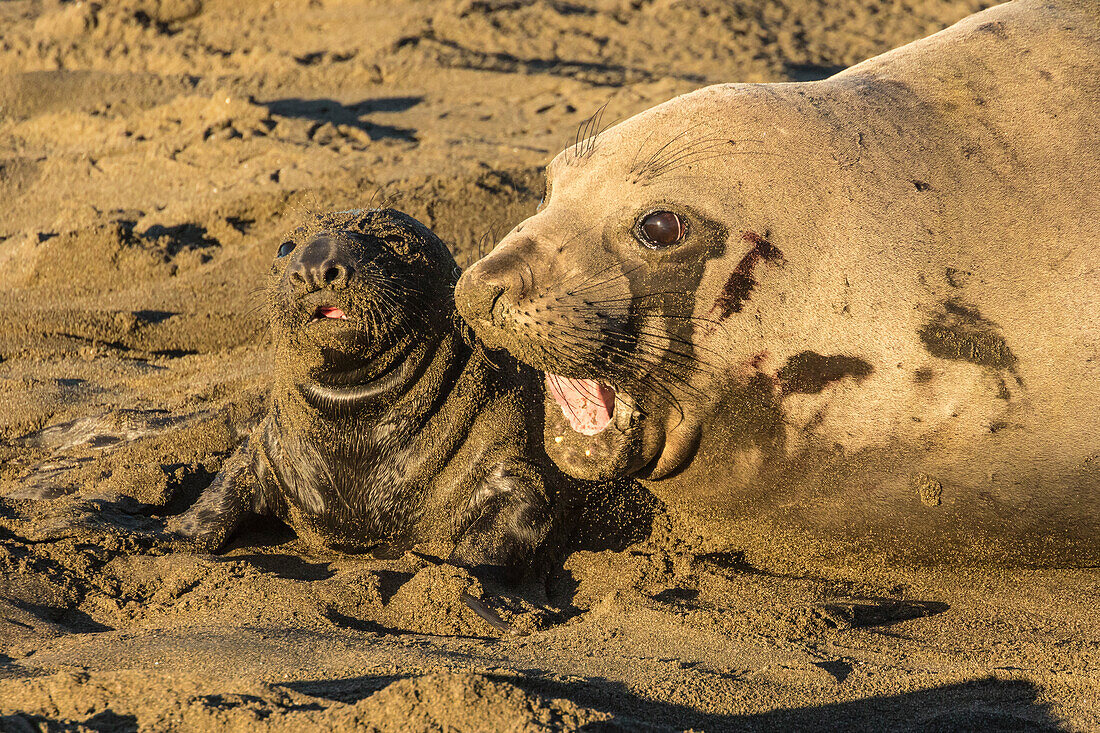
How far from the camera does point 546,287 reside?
3338 mm

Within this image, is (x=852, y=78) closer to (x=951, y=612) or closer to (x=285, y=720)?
(x=951, y=612)

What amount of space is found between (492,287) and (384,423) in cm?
148

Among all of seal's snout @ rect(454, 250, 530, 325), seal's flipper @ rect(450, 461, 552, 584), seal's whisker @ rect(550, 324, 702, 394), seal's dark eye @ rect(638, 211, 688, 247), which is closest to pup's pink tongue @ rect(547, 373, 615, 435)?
seal's whisker @ rect(550, 324, 702, 394)

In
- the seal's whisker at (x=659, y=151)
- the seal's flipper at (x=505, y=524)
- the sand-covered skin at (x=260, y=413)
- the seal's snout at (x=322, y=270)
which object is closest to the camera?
the sand-covered skin at (x=260, y=413)

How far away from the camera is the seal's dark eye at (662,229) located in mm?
3350

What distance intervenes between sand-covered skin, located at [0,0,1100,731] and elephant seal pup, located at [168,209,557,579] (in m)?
0.21

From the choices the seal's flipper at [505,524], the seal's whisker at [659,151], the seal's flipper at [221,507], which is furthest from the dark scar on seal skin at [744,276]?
the seal's flipper at [221,507]

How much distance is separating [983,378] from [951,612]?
79cm

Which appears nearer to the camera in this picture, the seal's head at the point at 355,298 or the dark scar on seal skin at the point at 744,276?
the dark scar on seal skin at the point at 744,276

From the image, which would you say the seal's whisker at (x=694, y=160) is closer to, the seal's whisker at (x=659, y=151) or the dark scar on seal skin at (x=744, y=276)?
the seal's whisker at (x=659, y=151)

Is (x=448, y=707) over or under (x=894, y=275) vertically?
under

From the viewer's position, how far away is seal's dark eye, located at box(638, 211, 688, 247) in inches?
132

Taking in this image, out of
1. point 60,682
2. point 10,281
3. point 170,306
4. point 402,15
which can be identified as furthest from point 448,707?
point 402,15

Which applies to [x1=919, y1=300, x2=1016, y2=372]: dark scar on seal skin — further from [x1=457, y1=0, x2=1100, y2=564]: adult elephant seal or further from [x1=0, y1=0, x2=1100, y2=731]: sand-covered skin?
[x1=0, y1=0, x2=1100, y2=731]: sand-covered skin
